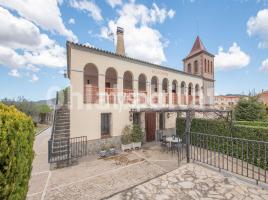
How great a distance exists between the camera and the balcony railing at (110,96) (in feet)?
36.6

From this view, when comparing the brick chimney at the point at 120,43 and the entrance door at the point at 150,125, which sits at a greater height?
the brick chimney at the point at 120,43

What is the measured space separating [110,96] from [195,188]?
7835mm

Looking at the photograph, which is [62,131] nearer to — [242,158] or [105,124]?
[105,124]

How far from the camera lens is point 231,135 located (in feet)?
32.0

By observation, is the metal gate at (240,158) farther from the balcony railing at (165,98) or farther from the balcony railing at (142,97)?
the balcony railing at (142,97)

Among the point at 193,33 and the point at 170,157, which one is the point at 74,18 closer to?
the point at 170,157

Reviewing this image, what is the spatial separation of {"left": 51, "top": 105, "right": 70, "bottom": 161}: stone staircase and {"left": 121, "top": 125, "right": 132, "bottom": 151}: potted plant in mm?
3611

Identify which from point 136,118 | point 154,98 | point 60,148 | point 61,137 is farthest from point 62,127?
point 154,98

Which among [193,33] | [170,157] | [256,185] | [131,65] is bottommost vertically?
[170,157]

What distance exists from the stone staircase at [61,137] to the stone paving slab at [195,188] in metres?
4.72

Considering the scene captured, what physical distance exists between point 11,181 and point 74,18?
42.4 feet

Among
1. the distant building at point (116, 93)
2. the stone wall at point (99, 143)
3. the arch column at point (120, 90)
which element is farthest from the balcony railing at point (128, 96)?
the stone wall at point (99, 143)

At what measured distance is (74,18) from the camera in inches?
497

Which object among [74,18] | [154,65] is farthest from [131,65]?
[74,18]
